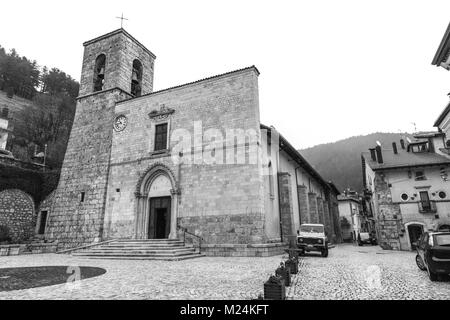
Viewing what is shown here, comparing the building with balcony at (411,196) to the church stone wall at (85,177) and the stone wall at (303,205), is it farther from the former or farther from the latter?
the church stone wall at (85,177)

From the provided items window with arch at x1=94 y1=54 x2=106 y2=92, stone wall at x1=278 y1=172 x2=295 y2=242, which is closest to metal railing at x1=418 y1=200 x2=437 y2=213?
stone wall at x1=278 y1=172 x2=295 y2=242

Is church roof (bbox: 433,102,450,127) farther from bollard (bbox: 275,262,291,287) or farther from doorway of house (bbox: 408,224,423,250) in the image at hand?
bollard (bbox: 275,262,291,287)

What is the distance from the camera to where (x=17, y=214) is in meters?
19.2

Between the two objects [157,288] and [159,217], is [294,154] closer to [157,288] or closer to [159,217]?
[159,217]

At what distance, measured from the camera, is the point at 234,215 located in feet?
46.8

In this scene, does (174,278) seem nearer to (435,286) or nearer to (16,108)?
(435,286)

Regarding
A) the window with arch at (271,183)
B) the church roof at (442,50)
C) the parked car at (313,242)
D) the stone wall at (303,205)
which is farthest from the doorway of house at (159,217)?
the church roof at (442,50)

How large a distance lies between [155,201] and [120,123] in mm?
6204

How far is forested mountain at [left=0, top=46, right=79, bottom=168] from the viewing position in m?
31.4

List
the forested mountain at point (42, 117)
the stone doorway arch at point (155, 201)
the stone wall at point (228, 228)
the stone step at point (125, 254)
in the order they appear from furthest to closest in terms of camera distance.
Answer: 1. the forested mountain at point (42, 117)
2. the stone doorway arch at point (155, 201)
3. the stone wall at point (228, 228)
4. the stone step at point (125, 254)

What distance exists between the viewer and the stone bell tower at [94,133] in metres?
17.9

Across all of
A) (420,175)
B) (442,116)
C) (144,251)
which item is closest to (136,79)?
(144,251)

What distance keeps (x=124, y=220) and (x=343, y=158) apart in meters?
66.3

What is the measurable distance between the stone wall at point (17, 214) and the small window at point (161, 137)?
420 inches
